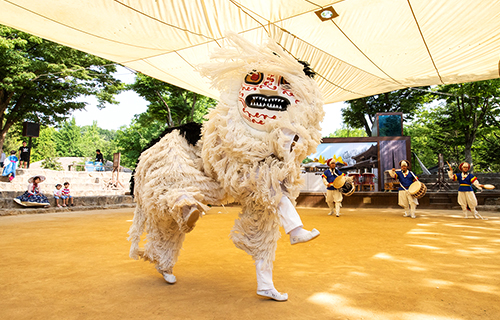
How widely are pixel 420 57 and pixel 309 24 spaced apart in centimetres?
248

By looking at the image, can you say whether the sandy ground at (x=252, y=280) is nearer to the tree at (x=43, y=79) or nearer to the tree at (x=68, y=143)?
the tree at (x=43, y=79)

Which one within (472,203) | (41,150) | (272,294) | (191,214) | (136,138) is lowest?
(272,294)

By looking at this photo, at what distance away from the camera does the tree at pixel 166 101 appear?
711 inches

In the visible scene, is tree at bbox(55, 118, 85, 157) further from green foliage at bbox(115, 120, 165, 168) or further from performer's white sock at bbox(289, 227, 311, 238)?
performer's white sock at bbox(289, 227, 311, 238)

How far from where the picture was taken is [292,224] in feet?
6.92

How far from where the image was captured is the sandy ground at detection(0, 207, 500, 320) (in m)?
2.16

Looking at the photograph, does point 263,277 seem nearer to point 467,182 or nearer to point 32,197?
point 467,182

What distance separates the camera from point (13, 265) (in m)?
3.34

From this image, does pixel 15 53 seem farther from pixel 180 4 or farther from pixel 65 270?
pixel 65 270

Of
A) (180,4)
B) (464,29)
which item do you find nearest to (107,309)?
(180,4)

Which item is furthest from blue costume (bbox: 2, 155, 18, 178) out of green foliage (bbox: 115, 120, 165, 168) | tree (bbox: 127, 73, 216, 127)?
green foliage (bbox: 115, 120, 165, 168)

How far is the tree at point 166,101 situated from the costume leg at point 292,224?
16.6 metres

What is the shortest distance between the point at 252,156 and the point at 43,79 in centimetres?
1658

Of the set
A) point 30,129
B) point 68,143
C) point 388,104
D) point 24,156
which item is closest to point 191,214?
point 24,156
